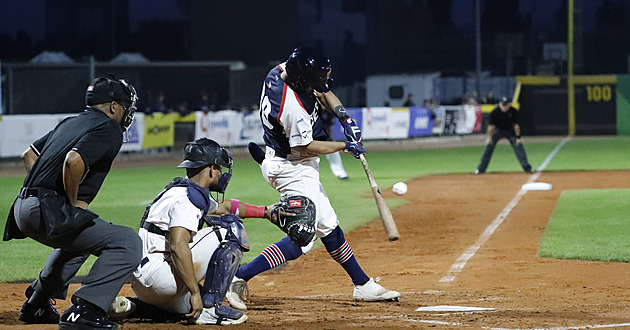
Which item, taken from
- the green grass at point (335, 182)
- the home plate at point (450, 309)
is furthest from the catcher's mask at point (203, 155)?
the green grass at point (335, 182)

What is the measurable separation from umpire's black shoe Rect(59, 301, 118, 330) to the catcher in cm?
45

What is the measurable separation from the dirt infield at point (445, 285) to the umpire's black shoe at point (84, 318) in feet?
1.38

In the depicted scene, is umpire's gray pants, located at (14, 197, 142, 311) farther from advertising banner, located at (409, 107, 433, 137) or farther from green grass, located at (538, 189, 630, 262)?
advertising banner, located at (409, 107, 433, 137)

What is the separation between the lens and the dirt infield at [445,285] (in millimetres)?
5766

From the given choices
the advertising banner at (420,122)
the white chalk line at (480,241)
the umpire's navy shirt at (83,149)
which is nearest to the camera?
the umpire's navy shirt at (83,149)

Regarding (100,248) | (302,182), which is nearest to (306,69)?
(302,182)

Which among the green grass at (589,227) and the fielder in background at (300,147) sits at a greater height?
the fielder in background at (300,147)

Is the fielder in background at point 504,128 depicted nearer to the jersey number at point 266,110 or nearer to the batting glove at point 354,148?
the batting glove at point 354,148

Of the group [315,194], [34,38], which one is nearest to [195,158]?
[315,194]

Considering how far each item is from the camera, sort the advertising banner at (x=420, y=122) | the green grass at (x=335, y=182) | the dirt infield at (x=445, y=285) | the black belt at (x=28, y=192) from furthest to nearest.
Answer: the advertising banner at (x=420, y=122) → the green grass at (x=335, y=182) → the dirt infield at (x=445, y=285) → the black belt at (x=28, y=192)

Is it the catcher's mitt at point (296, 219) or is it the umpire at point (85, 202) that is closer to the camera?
the umpire at point (85, 202)

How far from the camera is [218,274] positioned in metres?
5.64

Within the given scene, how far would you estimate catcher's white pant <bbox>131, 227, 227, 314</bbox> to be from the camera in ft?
18.2

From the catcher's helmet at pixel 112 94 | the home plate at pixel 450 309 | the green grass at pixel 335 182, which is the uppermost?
the catcher's helmet at pixel 112 94
